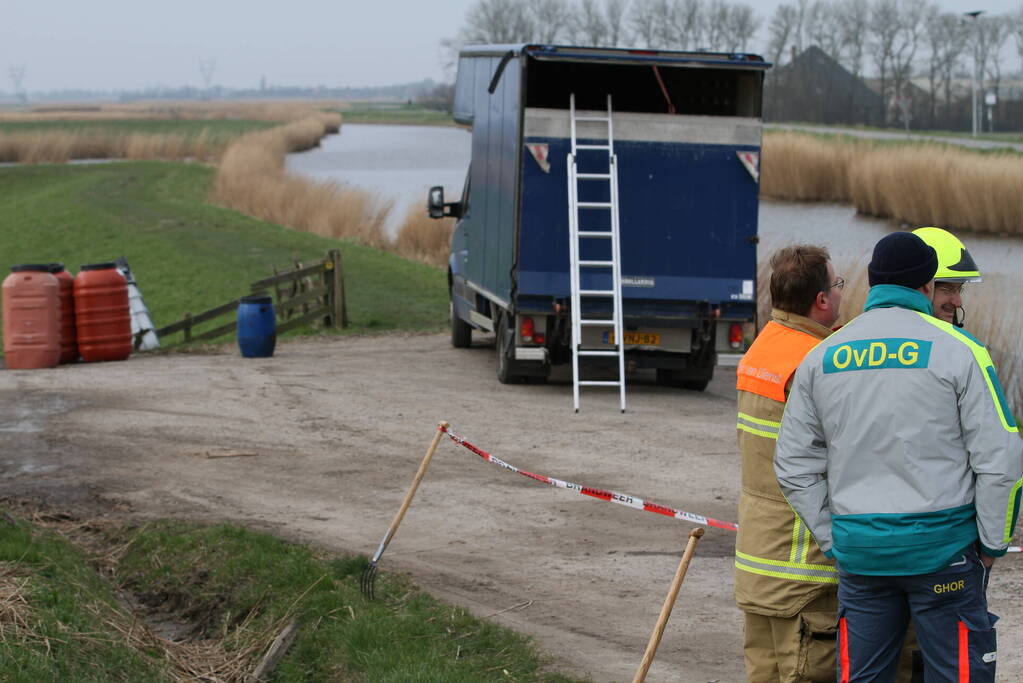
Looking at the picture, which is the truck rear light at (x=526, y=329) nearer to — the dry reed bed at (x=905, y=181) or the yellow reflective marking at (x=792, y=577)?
the yellow reflective marking at (x=792, y=577)

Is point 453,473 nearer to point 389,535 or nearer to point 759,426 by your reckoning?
point 389,535

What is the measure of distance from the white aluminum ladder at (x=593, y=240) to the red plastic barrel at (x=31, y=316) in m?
7.16

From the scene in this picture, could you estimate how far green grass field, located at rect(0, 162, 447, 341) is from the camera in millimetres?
23234

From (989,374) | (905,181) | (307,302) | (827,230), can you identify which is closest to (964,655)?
(989,374)

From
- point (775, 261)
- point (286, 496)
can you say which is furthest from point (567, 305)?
point (775, 261)

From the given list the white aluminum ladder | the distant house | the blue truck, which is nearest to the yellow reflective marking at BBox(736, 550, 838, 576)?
the white aluminum ladder

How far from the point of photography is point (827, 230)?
30438mm

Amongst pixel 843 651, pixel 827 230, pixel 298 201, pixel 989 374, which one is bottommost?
pixel 827 230

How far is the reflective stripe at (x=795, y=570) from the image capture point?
4.26 m

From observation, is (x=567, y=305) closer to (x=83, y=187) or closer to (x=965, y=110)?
(x=83, y=187)

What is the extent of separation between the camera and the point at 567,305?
1363 centimetres

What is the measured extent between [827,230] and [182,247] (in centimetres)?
1486

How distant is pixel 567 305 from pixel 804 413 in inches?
380

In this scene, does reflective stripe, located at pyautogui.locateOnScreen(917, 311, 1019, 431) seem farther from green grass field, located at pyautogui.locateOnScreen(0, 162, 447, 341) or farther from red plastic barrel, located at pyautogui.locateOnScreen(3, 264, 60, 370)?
green grass field, located at pyautogui.locateOnScreen(0, 162, 447, 341)
